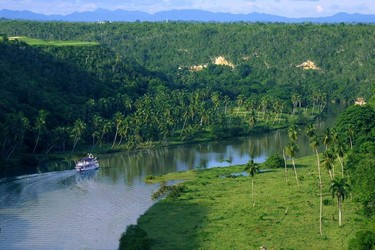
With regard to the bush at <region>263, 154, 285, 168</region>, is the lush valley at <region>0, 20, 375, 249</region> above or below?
above

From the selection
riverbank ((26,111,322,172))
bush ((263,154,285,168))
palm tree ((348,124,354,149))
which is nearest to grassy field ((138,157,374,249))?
bush ((263,154,285,168))

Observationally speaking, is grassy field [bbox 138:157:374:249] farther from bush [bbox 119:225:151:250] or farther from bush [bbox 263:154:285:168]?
bush [bbox 263:154:285:168]

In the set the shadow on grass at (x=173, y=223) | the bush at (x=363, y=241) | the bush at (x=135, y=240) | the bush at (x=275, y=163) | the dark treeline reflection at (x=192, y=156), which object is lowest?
the dark treeline reflection at (x=192, y=156)

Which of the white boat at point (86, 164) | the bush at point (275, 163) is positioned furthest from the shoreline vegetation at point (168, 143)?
the bush at point (275, 163)

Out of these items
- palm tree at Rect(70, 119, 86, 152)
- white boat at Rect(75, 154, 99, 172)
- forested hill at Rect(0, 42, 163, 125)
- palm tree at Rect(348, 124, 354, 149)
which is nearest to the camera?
palm tree at Rect(348, 124, 354, 149)

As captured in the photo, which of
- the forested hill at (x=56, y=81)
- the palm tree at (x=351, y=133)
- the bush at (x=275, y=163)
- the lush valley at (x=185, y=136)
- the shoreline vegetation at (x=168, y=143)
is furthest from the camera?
the forested hill at (x=56, y=81)

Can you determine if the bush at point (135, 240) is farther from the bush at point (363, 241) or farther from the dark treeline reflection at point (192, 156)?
the dark treeline reflection at point (192, 156)
